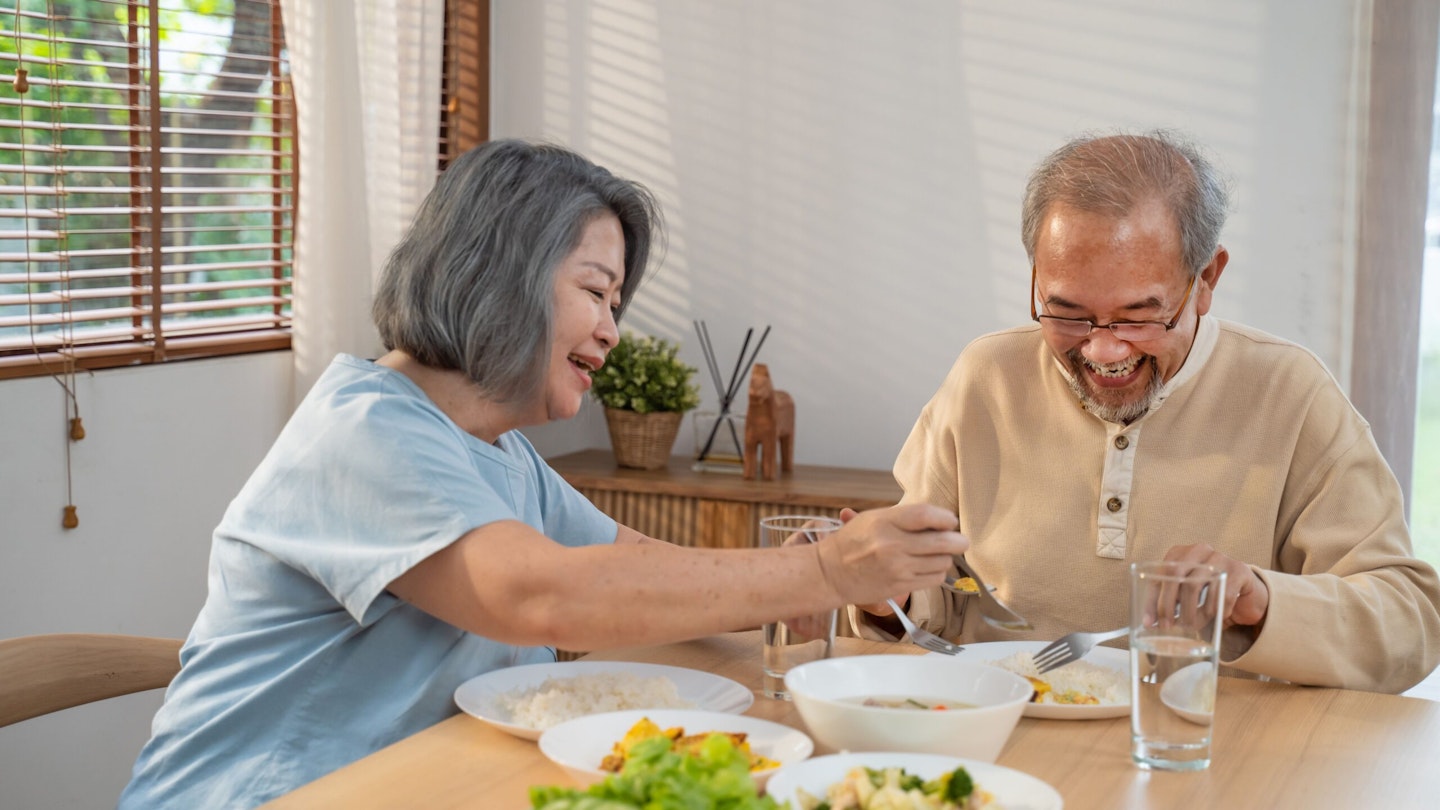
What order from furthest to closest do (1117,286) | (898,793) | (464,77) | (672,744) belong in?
(464,77)
(1117,286)
(672,744)
(898,793)

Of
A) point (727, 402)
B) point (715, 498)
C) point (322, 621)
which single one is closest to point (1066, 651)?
point (322, 621)

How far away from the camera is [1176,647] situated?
3.91ft

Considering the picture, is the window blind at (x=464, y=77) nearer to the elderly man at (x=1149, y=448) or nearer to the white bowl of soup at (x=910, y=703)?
the elderly man at (x=1149, y=448)

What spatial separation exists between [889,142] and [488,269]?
1.95 metres

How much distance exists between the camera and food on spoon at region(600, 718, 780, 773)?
1.13 meters

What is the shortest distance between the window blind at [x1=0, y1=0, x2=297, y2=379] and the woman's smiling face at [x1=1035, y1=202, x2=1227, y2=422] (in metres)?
1.75

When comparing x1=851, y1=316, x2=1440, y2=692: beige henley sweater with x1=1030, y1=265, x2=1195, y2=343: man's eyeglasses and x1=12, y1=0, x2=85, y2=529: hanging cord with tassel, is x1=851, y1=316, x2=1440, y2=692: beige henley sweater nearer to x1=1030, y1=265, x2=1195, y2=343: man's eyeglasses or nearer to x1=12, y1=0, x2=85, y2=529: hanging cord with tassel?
x1=1030, y1=265, x2=1195, y2=343: man's eyeglasses

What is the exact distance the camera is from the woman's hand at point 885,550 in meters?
1.30

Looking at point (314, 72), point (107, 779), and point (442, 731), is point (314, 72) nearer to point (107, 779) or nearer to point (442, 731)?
point (107, 779)

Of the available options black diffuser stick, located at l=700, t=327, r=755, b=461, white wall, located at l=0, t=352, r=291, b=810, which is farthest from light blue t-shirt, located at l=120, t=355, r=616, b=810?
black diffuser stick, located at l=700, t=327, r=755, b=461

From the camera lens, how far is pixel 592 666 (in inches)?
58.3

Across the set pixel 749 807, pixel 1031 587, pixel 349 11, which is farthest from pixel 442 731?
pixel 349 11

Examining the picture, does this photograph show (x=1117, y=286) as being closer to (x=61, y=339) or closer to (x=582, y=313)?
(x=582, y=313)

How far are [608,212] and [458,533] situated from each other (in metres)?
0.51
